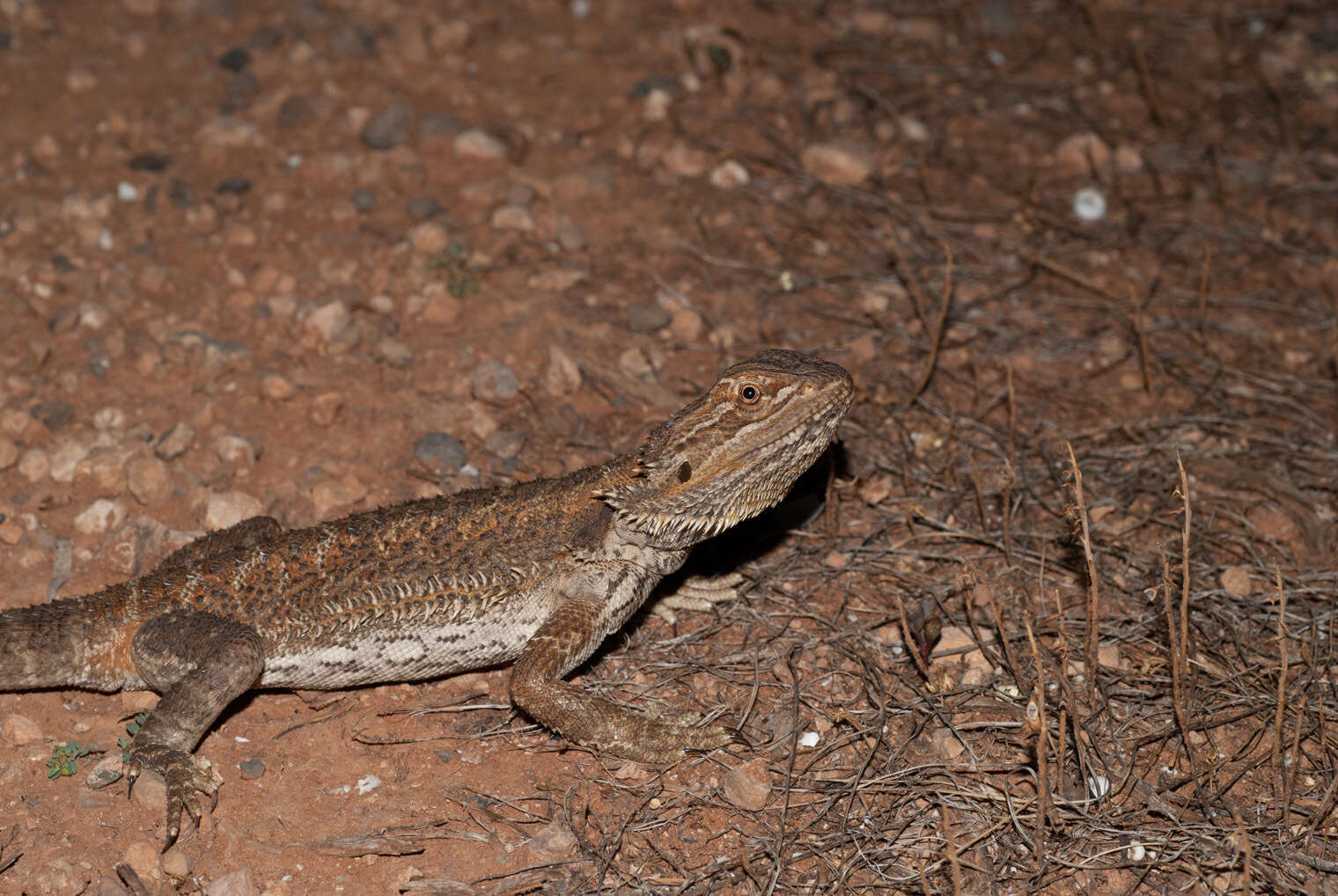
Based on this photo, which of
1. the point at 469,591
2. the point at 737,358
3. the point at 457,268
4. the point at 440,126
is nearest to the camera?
the point at 469,591

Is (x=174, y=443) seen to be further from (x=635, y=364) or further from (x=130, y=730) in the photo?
(x=635, y=364)

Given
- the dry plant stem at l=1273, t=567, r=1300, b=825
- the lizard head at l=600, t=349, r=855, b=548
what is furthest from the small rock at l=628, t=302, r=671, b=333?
the dry plant stem at l=1273, t=567, r=1300, b=825

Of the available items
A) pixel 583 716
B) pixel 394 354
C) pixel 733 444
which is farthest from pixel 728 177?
pixel 583 716

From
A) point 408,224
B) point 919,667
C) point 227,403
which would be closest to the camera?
point 919,667

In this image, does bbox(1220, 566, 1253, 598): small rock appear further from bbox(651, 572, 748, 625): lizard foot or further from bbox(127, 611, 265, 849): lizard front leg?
bbox(127, 611, 265, 849): lizard front leg

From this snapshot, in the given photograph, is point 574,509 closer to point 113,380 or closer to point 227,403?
point 227,403

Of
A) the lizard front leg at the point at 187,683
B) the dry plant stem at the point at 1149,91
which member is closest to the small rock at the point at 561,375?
the lizard front leg at the point at 187,683

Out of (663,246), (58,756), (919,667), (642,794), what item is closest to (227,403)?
(58,756)
